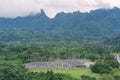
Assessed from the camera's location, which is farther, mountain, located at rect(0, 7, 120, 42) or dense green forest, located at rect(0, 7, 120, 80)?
mountain, located at rect(0, 7, 120, 42)

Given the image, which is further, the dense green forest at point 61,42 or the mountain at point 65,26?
the mountain at point 65,26

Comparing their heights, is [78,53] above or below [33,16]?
below

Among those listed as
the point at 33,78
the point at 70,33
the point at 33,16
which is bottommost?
the point at 33,78

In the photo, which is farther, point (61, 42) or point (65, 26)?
point (65, 26)

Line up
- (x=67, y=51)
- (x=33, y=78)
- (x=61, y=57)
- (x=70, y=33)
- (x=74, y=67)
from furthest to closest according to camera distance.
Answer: (x=70, y=33) → (x=67, y=51) → (x=61, y=57) → (x=74, y=67) → (x=33, y=78)

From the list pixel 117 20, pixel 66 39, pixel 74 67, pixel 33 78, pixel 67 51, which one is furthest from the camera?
pixel 117 20

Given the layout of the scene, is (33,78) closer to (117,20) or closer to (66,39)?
(66,39)

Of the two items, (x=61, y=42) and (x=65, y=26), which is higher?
(x=65, y=26)

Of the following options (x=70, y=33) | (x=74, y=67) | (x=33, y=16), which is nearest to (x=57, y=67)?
(x=74, y=67)
